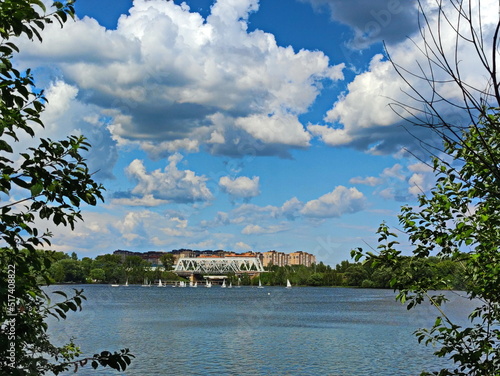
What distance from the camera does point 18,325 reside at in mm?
4484

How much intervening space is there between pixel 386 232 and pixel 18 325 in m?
4.79

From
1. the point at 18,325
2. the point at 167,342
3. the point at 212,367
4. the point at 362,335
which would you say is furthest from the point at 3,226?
the point at 362,335

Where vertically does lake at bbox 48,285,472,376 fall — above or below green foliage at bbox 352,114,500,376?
below

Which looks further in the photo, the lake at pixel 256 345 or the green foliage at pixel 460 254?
the lake at pixel 256 345

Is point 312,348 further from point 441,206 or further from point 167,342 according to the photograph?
point 441,206

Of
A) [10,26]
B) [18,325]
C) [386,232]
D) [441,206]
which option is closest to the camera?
[10,26]

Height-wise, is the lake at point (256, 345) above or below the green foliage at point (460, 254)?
below

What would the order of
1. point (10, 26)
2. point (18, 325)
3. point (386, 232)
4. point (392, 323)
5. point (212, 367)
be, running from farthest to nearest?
point (392, 323) → point (212, 367) → point (386, 232) → point (18, 325) → point (10, 26)

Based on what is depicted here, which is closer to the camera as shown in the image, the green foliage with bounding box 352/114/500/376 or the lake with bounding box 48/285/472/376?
the green foliage with bounding box 352/114/500/376

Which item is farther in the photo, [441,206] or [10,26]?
[441,206]

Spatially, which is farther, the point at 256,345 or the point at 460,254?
the point at 256,345

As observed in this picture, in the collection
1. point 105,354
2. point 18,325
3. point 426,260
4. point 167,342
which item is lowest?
point 167,342

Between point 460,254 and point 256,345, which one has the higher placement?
point 460,254

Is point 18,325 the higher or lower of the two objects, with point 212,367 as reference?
higher
